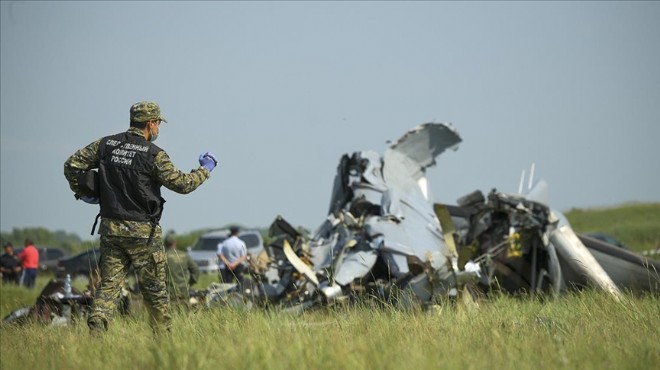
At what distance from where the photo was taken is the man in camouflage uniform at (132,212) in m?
7.31

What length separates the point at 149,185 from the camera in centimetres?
743

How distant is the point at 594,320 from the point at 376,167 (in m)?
8.49

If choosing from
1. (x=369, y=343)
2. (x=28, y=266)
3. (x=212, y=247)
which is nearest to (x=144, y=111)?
(x=369, y=343)

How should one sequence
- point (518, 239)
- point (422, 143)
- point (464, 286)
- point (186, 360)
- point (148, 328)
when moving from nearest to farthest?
point (186, 360) < point (148, 328) < point (464, 286) < point (518, 239) < point (422, 143)

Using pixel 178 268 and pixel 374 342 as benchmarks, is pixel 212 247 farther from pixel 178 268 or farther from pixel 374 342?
pixel 374 342

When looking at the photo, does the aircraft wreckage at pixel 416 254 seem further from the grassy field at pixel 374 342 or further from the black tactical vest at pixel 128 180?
the black tactical vest at pixel 128 180

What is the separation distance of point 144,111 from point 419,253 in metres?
5.15

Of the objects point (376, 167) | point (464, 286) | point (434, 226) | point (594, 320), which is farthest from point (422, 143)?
point (594, 320)

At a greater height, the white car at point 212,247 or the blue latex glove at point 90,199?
the blue latex glove at point 90,199

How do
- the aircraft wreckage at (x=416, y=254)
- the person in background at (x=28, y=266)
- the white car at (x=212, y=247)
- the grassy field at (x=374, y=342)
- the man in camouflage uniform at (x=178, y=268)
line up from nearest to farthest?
the grassy field at (x=374, y=342), the aircraft wreckage at (x=416, y=254), the man in camouflage uniform at (x=178, y=268), the person in background at (x=28, y=266), the white car at (x=212, y=247)

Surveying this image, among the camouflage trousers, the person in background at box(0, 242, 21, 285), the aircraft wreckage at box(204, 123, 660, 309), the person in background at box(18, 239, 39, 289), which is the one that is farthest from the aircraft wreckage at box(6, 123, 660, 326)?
the person in background at box(0, 242, 21, 285)

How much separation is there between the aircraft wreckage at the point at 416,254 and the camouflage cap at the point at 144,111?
2.79 m

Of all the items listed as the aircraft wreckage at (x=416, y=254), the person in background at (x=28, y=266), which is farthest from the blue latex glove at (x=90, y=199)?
the person in background at (x=28, y=266)

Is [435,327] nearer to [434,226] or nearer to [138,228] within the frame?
[138,228]
